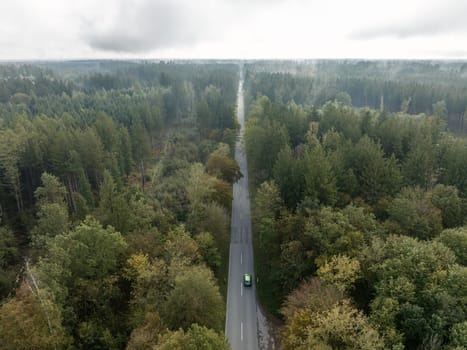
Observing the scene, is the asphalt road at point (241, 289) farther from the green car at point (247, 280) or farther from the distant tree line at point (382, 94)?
the distant tree line at point (382, 94)

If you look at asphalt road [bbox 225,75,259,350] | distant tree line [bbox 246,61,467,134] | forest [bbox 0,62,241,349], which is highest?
distant tree line [bbox 246,61,467,134]

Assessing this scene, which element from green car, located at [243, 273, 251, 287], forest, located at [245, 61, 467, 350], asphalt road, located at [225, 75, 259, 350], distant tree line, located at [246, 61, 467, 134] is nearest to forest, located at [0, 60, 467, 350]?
forest, located at [245, 61, 467, 350]

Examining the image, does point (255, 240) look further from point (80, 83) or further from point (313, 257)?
point (80, 83)

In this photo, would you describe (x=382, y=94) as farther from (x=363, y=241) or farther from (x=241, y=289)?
(x=241, y=289)

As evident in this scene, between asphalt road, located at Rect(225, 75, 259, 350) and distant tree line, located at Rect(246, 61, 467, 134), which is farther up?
distant tree line, located at Rect(246, 61, 467, 134)

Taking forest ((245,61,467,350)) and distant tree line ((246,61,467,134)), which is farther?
distant tree line ((246,61,467,134))

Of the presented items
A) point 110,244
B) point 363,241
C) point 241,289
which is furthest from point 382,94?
point 110,244

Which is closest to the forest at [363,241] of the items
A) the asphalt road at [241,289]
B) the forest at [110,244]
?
the asphalt road at [241,289]

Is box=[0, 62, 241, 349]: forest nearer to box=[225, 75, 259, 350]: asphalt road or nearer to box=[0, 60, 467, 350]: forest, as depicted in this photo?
box=[0, 60, 467, 350]: forest
